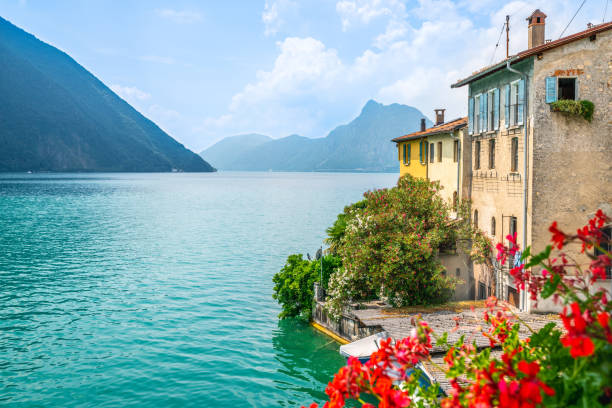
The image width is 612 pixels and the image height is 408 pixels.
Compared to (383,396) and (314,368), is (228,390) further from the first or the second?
(383,396)

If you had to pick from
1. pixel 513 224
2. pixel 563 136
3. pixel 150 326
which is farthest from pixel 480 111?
pixel 150 326

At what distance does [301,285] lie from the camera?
34.2 meters

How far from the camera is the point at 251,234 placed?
77.1 meters

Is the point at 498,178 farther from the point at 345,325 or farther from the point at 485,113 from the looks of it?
the point at 345,325

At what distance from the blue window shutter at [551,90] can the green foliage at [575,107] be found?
0.26m

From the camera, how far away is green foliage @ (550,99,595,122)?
2272cm

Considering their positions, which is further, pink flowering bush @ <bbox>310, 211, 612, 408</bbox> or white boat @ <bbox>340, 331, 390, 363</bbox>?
white boat @ <bbox>340, 331, 390, 363</bbox>

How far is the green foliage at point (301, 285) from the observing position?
33.8 meters

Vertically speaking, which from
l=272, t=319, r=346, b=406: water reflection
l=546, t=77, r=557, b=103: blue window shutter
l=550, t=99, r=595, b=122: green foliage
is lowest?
l=272, t=319, r=346, b=406: water reflection

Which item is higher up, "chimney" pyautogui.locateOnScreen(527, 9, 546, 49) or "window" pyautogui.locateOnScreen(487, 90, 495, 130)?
"chimney" pyautogui.locateOnScreen(527, 9, 546, 49)

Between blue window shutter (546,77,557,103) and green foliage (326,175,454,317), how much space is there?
9316mm

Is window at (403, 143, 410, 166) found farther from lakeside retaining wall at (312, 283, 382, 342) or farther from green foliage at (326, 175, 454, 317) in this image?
lakeside retaining wall at (312, 283, 382, 342)

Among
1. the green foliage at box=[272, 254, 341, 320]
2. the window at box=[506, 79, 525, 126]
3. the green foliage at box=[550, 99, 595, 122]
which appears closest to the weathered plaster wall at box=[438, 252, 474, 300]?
the green foliage at box=[272, 254, 341, 320]

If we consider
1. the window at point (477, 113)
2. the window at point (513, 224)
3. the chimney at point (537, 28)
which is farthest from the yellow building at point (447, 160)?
the chimney at point (537, 28)
